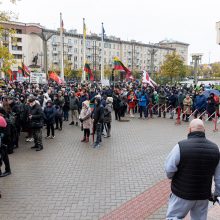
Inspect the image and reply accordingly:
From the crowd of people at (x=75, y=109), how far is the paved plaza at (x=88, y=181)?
0.62m

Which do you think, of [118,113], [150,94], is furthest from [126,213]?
[150,94]

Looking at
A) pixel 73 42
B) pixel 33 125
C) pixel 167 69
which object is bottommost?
pixel 33 125

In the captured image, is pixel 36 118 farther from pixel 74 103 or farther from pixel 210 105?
pixel 210 105

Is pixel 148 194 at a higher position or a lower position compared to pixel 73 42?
lower

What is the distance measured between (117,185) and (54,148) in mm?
4287

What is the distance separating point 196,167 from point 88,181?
4236mm

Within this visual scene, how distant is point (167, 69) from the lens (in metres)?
45.1

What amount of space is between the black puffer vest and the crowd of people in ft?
16.3

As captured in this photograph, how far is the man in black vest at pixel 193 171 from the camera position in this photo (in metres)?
3.69

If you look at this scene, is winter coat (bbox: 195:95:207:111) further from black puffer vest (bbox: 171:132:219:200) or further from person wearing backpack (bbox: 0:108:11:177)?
black puffer vest (bbox: 171:132:219:200)

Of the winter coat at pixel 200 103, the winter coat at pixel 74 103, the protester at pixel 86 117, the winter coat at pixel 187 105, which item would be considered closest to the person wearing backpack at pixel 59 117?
the winter coat at pixel 74 103

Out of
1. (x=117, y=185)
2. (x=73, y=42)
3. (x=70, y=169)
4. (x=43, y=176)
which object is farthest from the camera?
(x=73, y=42)

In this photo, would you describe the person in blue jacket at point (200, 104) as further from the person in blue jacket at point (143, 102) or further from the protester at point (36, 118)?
the protester at point (36, 118)

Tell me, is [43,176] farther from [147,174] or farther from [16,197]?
[147,174]
